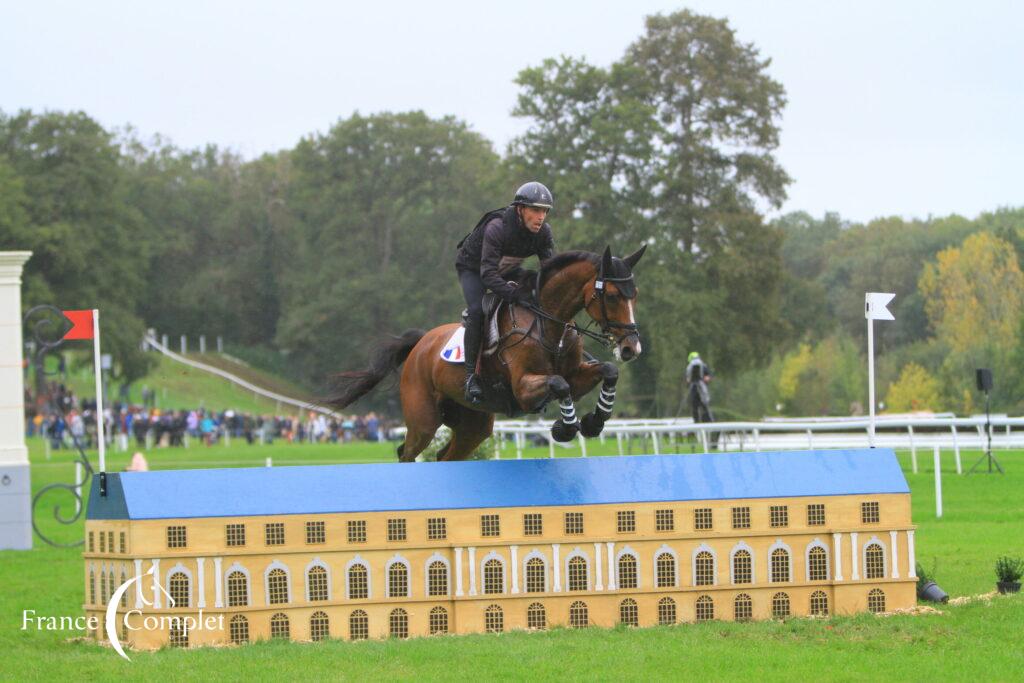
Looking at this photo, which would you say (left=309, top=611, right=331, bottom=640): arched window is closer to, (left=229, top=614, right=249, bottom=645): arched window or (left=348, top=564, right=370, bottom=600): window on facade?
(left=348, top=564, right=370, bottom=600): window on facade

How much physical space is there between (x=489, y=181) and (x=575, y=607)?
3866 cm

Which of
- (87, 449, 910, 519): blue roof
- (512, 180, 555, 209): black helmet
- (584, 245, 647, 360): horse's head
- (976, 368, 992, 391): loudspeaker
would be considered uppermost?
(512, 180, 555, 209): black helmet

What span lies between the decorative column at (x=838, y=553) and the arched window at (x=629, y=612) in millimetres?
1230

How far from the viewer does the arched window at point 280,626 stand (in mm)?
8258

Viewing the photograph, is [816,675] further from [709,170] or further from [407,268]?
[407,268]

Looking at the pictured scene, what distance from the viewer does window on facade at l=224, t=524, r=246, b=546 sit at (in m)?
8.25

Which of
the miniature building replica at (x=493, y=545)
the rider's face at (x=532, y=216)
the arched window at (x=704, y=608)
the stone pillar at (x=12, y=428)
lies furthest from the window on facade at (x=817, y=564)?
the stone pillar at (x=12, y=428)

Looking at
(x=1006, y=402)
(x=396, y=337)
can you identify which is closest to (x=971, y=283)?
(x=1006, y=402)

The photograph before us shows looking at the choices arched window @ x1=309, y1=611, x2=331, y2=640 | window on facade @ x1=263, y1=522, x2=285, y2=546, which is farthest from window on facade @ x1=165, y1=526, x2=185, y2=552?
arched window @ x1=309, y1=611, x2=331, y2=640

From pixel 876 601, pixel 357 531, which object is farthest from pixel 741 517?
pixel 357 531

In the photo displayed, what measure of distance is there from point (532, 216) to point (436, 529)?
2380mm

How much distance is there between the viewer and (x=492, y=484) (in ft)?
28.2

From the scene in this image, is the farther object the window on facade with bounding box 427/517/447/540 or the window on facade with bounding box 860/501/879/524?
the window on facade with bounding box 860/501/879/524

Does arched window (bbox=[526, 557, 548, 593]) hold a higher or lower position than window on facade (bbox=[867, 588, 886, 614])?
higher
